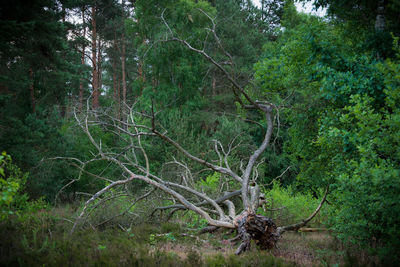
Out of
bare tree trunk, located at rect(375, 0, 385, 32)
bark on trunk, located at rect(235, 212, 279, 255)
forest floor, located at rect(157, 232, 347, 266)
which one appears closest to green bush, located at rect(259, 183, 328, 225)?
forest floor, located at rect(157, 232, 347, 266)

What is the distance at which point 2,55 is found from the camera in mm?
10375

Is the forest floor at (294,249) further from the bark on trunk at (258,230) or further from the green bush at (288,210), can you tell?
the green bush at (288,210)

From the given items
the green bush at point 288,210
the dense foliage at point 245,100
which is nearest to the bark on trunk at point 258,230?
the dense foliage at point 245,100

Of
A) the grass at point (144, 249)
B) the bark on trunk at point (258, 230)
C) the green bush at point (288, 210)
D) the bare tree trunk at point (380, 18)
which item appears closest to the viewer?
the grass at point (144, 249)

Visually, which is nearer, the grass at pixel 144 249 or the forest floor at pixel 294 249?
the grass at pixel 144 249

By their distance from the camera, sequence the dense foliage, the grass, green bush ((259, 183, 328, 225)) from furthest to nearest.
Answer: green bush ((259, 183, 328, 225)) < the dense foliage < the grass

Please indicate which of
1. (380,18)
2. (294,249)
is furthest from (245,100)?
(294,249)

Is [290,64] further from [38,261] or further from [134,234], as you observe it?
[38,261]

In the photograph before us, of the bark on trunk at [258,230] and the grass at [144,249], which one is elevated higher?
the bark on trunk at [258,230]

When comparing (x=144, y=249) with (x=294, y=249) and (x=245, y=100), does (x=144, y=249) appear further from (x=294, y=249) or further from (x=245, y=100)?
(x=245, y=100)

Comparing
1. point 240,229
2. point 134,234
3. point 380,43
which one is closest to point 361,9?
point 380,43

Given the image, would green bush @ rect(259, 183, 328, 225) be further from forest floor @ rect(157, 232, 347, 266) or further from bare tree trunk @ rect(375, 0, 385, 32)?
bare tree trunk @ rect(375, 0, 385, 32)

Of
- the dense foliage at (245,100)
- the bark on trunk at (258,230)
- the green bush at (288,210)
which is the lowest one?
the green bush at (288,210)

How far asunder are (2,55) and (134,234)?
8.50 metres
